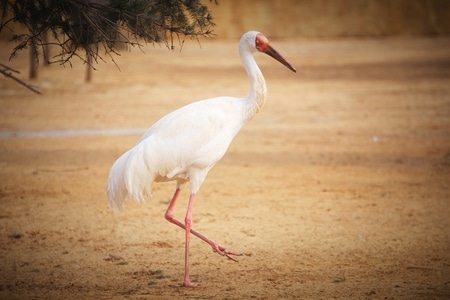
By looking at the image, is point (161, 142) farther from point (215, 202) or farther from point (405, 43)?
point (405, 43)

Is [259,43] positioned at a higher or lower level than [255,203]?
higher

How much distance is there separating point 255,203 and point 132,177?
3.19 metres

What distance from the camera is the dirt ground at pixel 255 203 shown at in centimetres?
668

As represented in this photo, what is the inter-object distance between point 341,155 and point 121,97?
9067mm

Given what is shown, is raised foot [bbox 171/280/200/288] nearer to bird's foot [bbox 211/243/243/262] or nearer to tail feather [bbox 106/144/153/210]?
bird's foot [bbox 211/243/243/262]

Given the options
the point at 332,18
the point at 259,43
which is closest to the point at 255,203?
the point at 259,43

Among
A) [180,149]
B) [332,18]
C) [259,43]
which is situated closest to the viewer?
[180,149]

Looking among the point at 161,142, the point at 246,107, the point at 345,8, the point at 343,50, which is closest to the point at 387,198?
the point at 246,107

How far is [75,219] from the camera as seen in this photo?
8.88m

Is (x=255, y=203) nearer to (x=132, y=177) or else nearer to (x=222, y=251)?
(x=222, y=251)

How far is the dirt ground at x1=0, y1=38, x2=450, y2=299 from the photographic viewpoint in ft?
21.9

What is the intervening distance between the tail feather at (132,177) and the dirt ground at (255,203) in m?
0.73

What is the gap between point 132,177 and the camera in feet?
22.2

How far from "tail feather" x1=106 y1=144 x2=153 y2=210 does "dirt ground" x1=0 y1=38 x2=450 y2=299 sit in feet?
2.39
